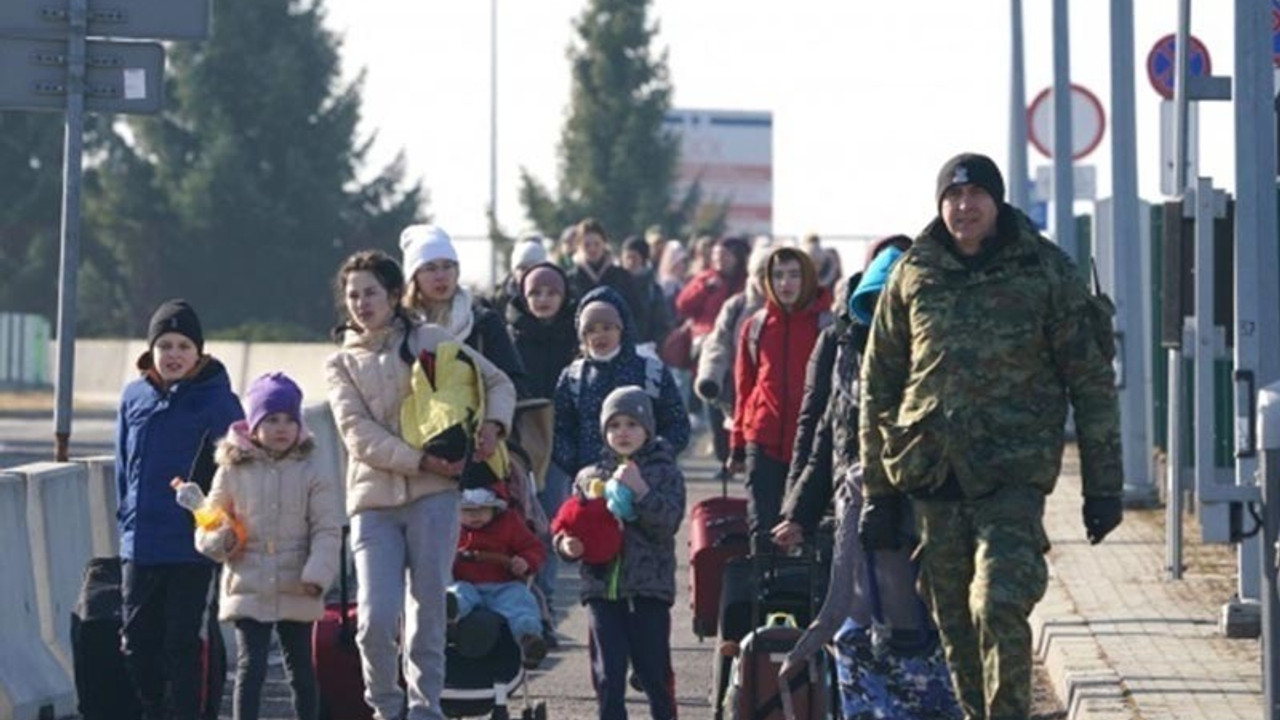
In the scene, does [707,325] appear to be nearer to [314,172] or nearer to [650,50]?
[314,172]

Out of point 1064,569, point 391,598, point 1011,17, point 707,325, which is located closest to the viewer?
point 391,598

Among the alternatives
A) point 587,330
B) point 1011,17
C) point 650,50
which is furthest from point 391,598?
point 650,50

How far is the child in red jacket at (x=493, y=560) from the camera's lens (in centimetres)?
1242

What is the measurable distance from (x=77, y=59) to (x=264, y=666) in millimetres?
3898

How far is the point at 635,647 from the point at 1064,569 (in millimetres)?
6334

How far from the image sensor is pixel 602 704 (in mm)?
12648

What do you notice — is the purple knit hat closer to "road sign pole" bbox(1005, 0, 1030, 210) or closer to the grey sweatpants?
the grey sweatpants

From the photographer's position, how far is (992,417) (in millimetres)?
10484

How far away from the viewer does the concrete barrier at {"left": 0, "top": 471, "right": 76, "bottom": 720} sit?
13203 millimetres

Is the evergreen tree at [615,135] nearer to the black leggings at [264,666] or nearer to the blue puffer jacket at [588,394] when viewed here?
the blue puffer jacket at [588,394]

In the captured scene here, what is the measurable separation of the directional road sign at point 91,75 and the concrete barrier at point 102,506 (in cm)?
156

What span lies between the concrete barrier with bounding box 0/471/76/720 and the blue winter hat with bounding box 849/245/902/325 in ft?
11.6

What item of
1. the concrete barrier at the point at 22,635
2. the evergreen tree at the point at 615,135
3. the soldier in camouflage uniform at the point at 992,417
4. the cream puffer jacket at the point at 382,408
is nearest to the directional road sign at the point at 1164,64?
the concrete barrier at the point at 22,635

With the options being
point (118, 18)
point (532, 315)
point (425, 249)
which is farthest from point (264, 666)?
point (532, 315)
